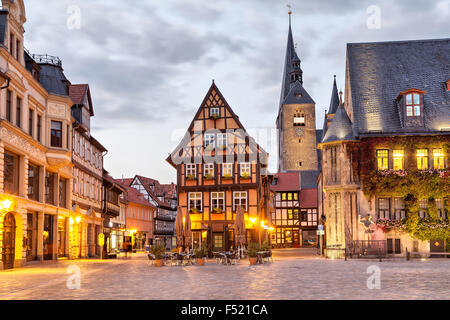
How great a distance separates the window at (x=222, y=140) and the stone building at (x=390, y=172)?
8882mm

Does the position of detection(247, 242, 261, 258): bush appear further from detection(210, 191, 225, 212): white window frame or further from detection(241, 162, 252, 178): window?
detection(241, 162, 252, 178): window

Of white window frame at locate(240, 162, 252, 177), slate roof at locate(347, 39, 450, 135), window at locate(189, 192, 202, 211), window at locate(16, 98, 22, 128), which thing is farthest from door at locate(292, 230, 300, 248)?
window at locate(16, 98, 22, 128)

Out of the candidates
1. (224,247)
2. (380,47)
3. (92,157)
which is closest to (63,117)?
(92,157)

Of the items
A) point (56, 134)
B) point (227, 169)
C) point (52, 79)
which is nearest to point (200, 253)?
point (56, 134)

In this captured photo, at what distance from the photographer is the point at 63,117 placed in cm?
3419

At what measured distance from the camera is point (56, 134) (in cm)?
3403

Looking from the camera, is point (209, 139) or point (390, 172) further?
point (209, 139)

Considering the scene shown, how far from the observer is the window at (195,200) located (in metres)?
44.5

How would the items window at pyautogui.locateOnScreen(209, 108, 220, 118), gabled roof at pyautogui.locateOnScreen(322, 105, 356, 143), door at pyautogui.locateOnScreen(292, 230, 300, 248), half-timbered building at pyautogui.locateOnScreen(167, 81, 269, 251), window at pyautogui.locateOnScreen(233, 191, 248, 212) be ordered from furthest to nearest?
door at pyautogui.locateOnScreen(292, 230, 300, 248) < window at pyautogui.locateOnScreen(209, 108, 220, 118) < window at pyautogui.locateOnScreen(233, 191, 248, 212) < half-timbered building at pyautogui.locateOnScreen(167, 81, 269, 251) < gabled roof at pyautogui.locateOnScreen(322, 105, 356, 143)

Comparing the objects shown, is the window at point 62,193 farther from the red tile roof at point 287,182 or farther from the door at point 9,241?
the red tile roof at point 287,182

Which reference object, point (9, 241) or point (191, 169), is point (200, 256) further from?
point (191, 169)

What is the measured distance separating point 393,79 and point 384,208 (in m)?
9.69

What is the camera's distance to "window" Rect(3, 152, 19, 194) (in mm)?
26856
